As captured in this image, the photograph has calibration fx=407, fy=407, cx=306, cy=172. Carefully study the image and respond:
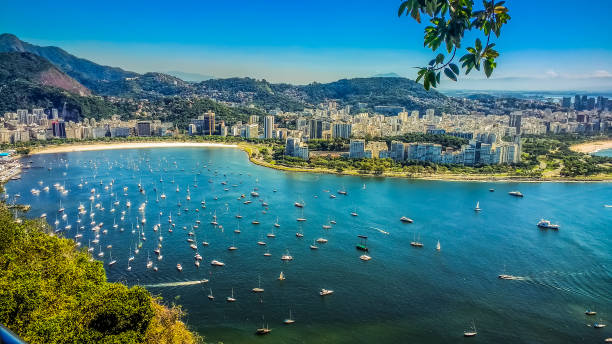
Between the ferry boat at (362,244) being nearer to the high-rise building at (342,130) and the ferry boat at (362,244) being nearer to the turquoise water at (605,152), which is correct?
the high-rise building at (342,130)

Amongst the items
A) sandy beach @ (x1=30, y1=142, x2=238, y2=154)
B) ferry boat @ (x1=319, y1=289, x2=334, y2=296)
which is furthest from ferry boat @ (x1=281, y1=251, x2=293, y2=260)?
sandy beach @ (x1=30, y1=142, x2=238, y2=154)

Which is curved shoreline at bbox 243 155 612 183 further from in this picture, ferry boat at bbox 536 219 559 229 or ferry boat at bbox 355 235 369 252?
ferry boat at bbox 355 235 369 252

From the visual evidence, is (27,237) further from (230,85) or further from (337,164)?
(230,85)

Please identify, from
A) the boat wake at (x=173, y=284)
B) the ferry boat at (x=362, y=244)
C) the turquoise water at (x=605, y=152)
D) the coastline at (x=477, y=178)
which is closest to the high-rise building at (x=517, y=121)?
the turquoise water at (x=605, y=152)

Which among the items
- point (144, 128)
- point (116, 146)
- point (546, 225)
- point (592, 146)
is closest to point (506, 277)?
point (546, 225)

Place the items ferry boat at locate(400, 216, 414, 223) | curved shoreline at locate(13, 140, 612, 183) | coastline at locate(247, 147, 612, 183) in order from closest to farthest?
ferry boat at locate(400, 216, 414, 223), coastline at locate(247, 147, 612, 183), curved shoreline at locate(13, 140, 612, 183)

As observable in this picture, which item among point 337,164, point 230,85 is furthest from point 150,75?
point 337,164

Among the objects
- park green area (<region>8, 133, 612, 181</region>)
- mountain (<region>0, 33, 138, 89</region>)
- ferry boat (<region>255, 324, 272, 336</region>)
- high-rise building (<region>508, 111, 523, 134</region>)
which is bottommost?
ferry boat (<region>255, 324, 272, 336</region>)

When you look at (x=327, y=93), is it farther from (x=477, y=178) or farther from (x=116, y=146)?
(x=477, y=178)
